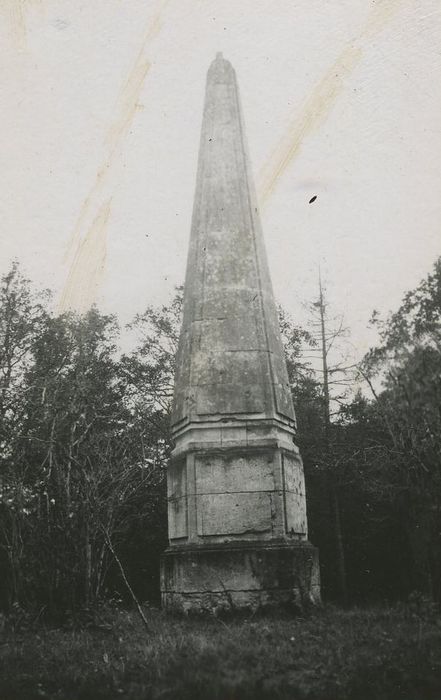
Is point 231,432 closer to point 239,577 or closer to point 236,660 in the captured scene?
point 239,577

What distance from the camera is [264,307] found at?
6801 mm

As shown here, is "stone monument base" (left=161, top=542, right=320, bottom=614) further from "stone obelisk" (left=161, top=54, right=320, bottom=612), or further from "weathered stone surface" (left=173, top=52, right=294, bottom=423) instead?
"weathered stone surface" (left=173, top=52, right=294, bottom=423)

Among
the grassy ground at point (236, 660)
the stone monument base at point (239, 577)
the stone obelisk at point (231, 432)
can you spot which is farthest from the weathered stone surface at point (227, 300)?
the grassy ground at point (236, 660)

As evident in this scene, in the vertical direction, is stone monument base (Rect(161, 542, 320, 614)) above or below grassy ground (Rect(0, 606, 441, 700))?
above

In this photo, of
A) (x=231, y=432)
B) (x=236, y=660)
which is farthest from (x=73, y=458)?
(x=236, y=660)

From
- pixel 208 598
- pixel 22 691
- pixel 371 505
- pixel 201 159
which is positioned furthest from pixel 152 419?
pixel 22 691

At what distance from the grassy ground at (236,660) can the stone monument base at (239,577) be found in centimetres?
16

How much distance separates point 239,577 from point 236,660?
1612 mm

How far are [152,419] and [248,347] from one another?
1121 cm

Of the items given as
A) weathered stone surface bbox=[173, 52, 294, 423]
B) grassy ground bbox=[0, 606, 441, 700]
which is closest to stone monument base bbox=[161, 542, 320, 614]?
grassy ground bbox=[0, 606, 441, 700]

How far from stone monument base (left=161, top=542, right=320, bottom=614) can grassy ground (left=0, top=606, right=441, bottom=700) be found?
0.16 m

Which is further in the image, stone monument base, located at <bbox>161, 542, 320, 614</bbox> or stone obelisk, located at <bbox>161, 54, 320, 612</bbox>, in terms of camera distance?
stone obelisk, located at <bbox>161, 54, 320, 612</bbox>

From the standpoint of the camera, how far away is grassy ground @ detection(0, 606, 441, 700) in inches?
134

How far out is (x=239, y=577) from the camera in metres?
5.50
